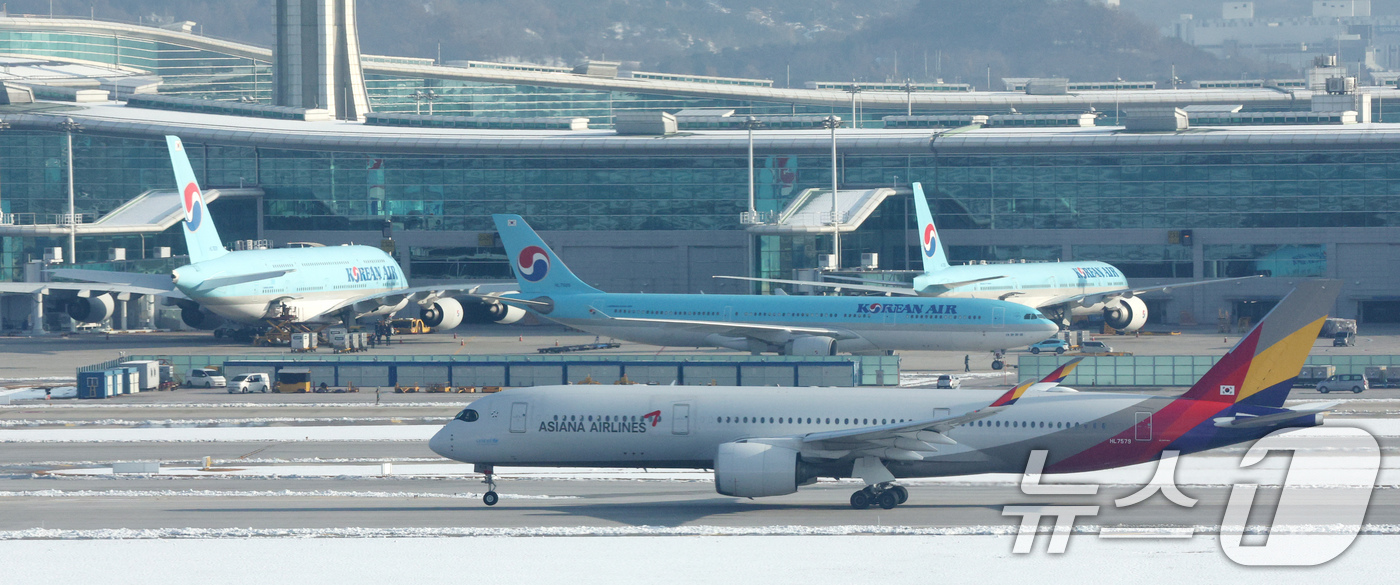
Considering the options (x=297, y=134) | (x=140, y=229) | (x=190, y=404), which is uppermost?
(x=297, y=134)

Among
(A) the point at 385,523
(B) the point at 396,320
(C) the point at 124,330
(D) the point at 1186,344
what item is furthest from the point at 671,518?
(C) the point at 124,330

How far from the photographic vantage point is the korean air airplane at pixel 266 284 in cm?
8744

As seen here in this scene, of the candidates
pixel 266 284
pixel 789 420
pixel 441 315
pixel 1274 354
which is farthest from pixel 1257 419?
pixel 441 315

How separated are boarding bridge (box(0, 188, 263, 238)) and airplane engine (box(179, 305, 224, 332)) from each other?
1027cm

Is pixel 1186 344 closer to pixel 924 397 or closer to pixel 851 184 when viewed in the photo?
pixel 851 184

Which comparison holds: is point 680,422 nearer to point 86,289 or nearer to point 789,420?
point 789,420

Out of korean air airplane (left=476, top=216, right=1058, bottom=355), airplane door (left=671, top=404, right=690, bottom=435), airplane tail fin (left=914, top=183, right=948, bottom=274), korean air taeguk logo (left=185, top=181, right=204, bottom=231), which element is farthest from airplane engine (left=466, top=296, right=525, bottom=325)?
airplane door (left=671, top=404, right=690, bottom=435)

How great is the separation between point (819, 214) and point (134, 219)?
168 ft

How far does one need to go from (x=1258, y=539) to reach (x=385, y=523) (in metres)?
21.5

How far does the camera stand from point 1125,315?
99.1 metres

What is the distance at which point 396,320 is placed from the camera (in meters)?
103

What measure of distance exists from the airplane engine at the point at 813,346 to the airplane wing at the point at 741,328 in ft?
1.92

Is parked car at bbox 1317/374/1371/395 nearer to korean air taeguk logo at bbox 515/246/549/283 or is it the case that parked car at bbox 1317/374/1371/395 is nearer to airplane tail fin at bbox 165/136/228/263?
korean air taeguk logo at bbox 515/246/549/283

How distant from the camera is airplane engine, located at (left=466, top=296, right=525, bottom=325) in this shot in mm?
101438
